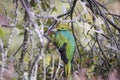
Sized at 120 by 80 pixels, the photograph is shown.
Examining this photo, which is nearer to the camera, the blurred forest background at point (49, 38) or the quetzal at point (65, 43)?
the blurred forest background at point (49, 38)

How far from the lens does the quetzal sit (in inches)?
54.3

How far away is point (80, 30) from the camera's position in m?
2.08

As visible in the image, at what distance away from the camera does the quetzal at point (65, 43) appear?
1380 millimetres

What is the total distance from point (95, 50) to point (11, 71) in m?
1.04

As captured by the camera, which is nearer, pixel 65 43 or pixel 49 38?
pixel 49 38

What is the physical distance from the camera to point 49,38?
1.28m

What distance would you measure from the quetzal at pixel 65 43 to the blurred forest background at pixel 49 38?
32mm

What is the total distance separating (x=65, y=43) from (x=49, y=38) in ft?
0.50

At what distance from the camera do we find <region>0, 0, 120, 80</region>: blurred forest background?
110cm

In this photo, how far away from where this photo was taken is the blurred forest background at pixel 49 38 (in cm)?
110

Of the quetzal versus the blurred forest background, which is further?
the quetzal

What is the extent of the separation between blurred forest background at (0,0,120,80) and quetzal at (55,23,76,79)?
0.03 metres

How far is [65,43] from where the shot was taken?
1424 millimetres

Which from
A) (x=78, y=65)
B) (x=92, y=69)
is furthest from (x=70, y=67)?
(x=92, y=69)
